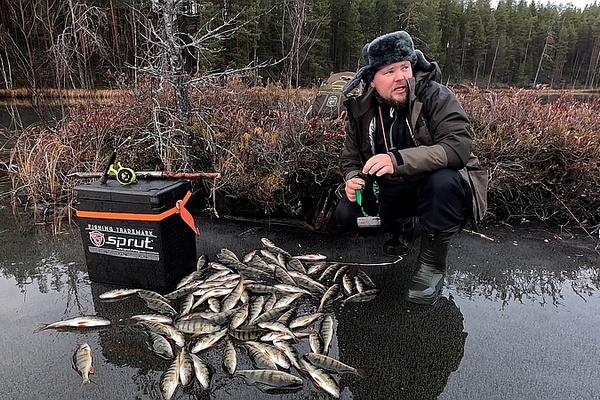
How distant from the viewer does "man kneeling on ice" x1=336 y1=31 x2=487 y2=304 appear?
261cm

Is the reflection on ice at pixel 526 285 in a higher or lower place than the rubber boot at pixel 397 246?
lower

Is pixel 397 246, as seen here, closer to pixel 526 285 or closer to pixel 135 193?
pixel 526 285

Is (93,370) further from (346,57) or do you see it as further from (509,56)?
(509,56)

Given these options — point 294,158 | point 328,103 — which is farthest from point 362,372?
point 328,103

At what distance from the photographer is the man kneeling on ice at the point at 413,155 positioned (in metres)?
2.61

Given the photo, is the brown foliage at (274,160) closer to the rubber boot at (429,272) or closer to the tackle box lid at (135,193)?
the tackle box lid at (135,193)

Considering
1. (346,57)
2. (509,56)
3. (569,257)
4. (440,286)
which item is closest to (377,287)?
(440,286)

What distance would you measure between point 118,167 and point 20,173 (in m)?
2.62

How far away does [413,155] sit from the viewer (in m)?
2.57

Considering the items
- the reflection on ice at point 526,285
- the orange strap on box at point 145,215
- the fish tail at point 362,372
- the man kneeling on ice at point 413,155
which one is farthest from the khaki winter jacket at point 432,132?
the orange strap on box at point 145,215

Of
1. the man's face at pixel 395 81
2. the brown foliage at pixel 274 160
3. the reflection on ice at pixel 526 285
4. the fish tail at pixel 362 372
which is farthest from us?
the brown foliage at pixel 274 160

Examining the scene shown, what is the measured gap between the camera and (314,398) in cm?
197

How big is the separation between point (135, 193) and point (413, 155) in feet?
5.50

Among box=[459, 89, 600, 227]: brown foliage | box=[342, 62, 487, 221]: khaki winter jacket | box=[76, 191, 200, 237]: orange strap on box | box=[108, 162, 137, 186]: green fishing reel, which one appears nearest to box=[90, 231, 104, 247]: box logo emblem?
box=[76, 191, 200, 237]: orange strap on box
